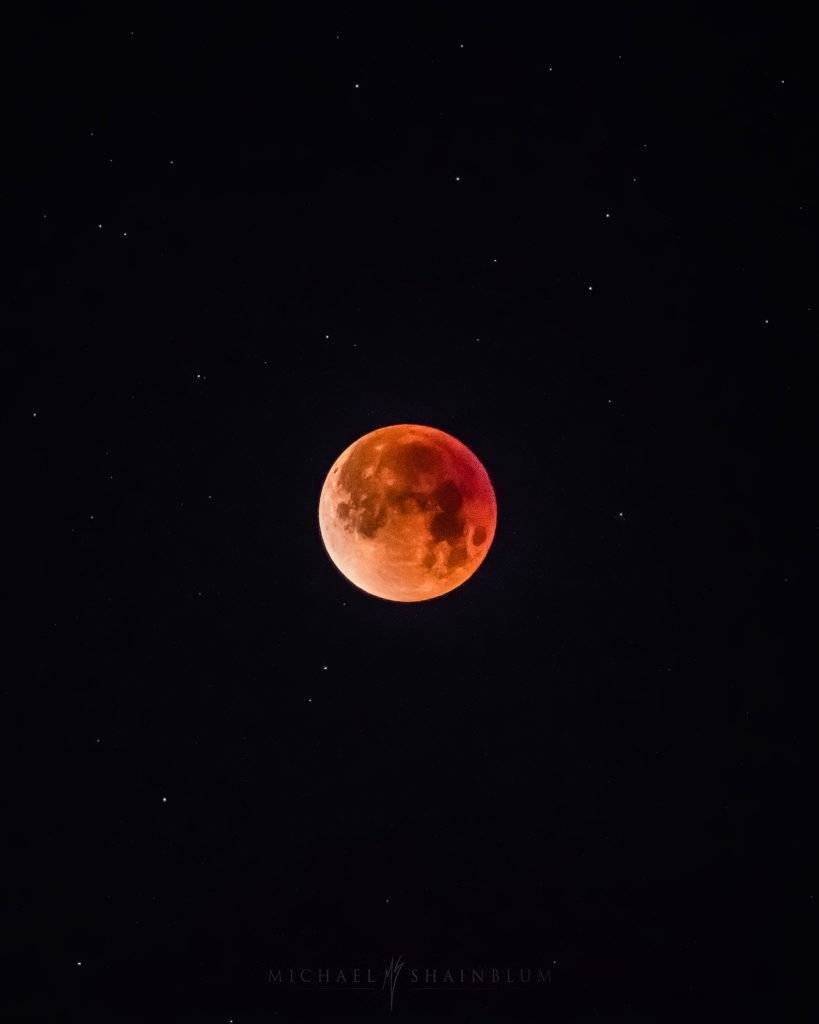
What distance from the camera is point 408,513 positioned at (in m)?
4.08

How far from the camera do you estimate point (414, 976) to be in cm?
551

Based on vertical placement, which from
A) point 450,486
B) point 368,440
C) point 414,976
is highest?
point 368,440

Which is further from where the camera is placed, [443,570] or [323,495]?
[323,495]

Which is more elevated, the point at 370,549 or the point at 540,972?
the point at 370,549

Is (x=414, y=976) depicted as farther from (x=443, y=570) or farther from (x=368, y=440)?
(x=368, y=440)

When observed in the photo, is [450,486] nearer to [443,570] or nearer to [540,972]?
[443,570]

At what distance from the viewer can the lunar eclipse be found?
4.11m

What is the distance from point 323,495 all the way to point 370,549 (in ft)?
1.80

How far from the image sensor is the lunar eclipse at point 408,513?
4.11 meters

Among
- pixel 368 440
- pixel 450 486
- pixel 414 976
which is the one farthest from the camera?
pixel 414 976

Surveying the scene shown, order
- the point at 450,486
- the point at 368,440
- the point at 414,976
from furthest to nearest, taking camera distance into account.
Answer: the point at 414,976 < the point at 368,440 < the point at 450,486

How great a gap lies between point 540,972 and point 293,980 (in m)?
1.76

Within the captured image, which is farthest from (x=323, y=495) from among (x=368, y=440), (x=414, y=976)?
(x=414, y=976)

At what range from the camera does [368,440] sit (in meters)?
4.44
